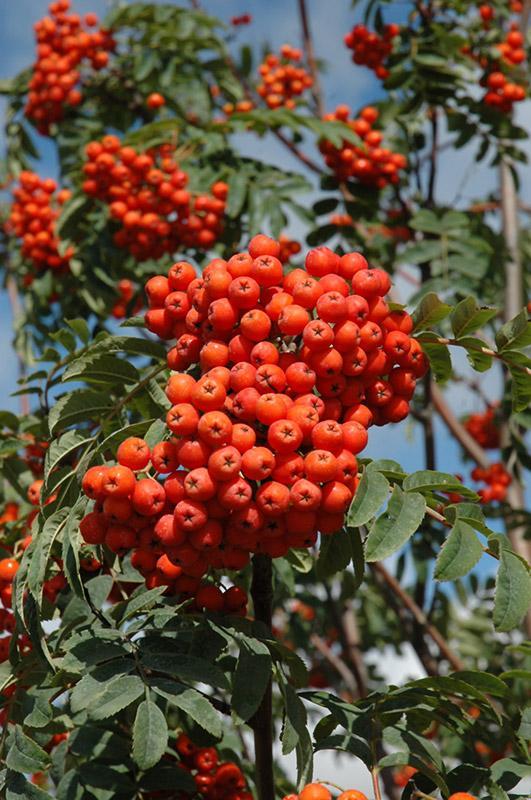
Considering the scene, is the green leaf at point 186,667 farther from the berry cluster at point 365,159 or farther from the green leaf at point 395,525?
the berry cluster at point 365,159

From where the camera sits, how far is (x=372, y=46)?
480 cm

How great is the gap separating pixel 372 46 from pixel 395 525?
12.2ft

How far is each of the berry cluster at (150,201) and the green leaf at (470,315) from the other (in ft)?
6.71

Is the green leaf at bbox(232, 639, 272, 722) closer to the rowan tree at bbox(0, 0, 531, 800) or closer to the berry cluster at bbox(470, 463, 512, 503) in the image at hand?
the rowan tree at bbox(0, 0, 531, 800)

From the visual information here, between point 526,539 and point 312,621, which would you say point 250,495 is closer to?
point 526,539

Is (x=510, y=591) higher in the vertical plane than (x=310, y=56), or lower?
lower

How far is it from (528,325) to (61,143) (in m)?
3.72

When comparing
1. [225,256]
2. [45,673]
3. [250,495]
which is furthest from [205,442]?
[225,256]

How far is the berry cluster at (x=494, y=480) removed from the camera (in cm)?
511

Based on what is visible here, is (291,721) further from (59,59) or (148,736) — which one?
(59,59)

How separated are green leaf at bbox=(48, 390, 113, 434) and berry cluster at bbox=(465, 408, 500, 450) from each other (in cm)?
438

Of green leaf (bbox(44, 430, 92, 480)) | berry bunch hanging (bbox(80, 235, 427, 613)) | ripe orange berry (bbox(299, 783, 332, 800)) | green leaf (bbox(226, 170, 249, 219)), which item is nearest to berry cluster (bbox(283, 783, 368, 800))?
ripe orange berry (bbox(299, 783, 332, 800))

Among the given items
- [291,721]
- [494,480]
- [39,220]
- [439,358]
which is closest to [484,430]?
[494,480]

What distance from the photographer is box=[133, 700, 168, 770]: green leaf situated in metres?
1.57
